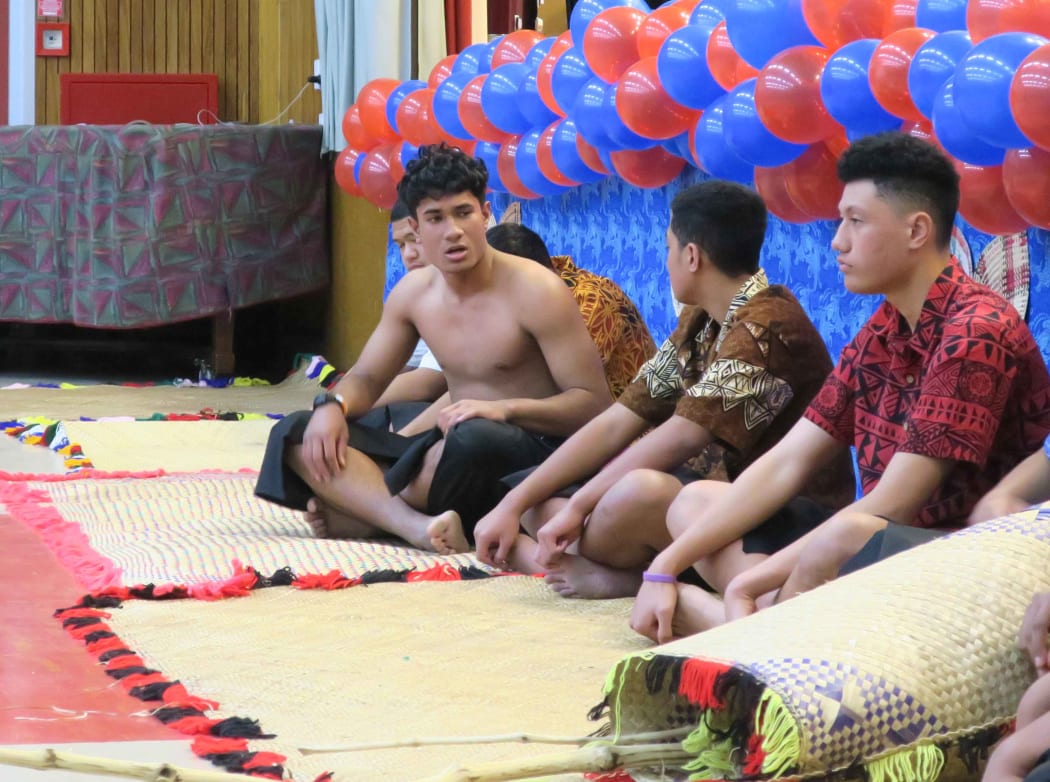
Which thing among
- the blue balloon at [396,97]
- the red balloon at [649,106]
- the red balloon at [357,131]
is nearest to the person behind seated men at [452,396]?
the red balloon at [649,106]

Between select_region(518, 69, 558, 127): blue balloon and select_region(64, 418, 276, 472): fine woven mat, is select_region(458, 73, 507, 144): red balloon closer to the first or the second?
select_region(518, 69, 558, 127): blue balloon

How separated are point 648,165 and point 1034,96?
1.88 metres

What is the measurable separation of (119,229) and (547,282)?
423cm

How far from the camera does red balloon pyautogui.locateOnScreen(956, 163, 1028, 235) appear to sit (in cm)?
275

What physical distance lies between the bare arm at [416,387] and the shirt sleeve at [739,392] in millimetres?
1601

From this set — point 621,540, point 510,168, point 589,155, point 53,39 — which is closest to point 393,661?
point 621,540

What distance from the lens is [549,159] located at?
4.68 m

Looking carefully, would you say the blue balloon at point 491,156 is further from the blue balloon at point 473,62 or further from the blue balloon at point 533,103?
the blue balloon at point 533,103

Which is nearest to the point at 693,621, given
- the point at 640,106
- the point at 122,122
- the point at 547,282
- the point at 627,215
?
the point at 547,282

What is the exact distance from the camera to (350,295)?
758 centimetres

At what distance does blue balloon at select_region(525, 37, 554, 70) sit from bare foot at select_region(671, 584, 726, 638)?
2319 mm

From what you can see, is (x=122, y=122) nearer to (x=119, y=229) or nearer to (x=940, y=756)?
(x=119, y=229)

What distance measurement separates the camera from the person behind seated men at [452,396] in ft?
11.8

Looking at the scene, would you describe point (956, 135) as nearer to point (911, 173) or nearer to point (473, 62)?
point (911, 173)
